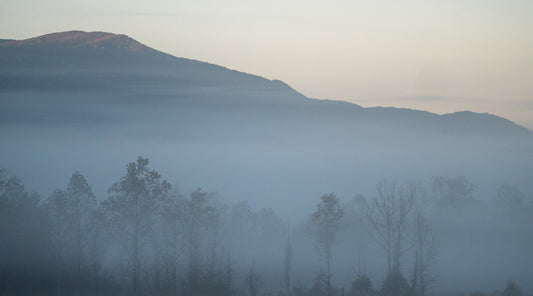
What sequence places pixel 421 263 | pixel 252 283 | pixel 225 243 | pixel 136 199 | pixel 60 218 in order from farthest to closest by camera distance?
pixel 225 243, pixel 60 218, pixel 136 199, pixel 421 263, pixel 252 283

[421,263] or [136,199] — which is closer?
[421,263]

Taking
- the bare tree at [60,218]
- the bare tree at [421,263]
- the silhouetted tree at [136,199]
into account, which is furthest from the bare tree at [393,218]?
the bare tree at [60,218]

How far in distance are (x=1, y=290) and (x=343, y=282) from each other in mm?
36164

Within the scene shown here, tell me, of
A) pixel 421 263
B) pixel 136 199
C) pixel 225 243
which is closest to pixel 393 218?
pixel 225 243

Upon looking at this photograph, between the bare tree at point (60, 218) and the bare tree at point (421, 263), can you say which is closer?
the bare tree at point (421, 263)

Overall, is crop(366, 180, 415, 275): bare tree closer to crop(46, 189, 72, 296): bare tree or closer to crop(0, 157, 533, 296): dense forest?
crop(0, 157, 533, 296): dense forest

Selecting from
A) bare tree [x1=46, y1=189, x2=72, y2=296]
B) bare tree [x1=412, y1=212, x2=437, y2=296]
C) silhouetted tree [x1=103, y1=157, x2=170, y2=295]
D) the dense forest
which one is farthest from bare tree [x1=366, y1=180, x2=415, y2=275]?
bare tree [x1=46, y1=189, x2=72, y2=296]

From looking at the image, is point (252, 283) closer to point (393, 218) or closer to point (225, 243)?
point (393, 218)

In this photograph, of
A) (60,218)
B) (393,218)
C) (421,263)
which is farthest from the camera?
(393,218)

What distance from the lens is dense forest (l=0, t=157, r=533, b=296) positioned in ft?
132

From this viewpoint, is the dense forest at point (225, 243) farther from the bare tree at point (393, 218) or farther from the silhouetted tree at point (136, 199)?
the bare tree at point (393, 218)

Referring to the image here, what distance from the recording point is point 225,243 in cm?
7500

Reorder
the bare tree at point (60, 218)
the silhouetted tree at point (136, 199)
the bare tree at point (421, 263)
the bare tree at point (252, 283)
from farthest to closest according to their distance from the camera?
the bare tree at point (60, 218)
the silhouetted tree at point (136, 199)
the bare tree at point (421, 263)
the bare tree at point (252, 283)

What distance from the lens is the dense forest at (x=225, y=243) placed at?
132ft
